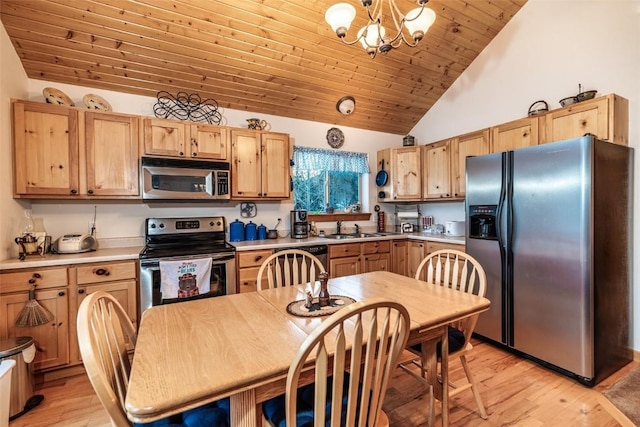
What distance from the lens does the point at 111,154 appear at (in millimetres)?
2516

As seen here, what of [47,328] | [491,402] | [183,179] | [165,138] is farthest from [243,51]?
[491,402]

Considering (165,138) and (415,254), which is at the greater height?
(165,138)

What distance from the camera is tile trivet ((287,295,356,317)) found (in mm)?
1321

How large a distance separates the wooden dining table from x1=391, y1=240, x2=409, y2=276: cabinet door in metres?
1.98

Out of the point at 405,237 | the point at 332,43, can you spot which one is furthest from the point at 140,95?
the point at 405,237

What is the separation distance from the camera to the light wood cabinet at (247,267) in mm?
2728

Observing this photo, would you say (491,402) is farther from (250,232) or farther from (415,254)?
(250,232)

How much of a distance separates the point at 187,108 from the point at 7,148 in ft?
4.72

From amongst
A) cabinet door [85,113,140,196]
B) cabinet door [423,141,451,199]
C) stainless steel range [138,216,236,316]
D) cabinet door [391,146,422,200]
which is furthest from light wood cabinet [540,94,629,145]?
cabinet door [85,113,140,196]

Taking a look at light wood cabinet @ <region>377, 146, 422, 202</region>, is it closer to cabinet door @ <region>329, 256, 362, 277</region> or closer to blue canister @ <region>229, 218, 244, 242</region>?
cabinet door @ <region>329, 256, 362, 277</region>

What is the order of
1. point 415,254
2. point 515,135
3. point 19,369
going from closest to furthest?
point 19,369 → point 515,135 → point 415,254

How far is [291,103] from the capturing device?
3465mm

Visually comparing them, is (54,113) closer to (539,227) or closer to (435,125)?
(539,227)

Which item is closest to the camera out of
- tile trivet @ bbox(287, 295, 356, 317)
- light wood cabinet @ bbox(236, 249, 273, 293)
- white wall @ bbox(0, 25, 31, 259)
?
tile trivet @ bbox(287, 295, 356, 317)
